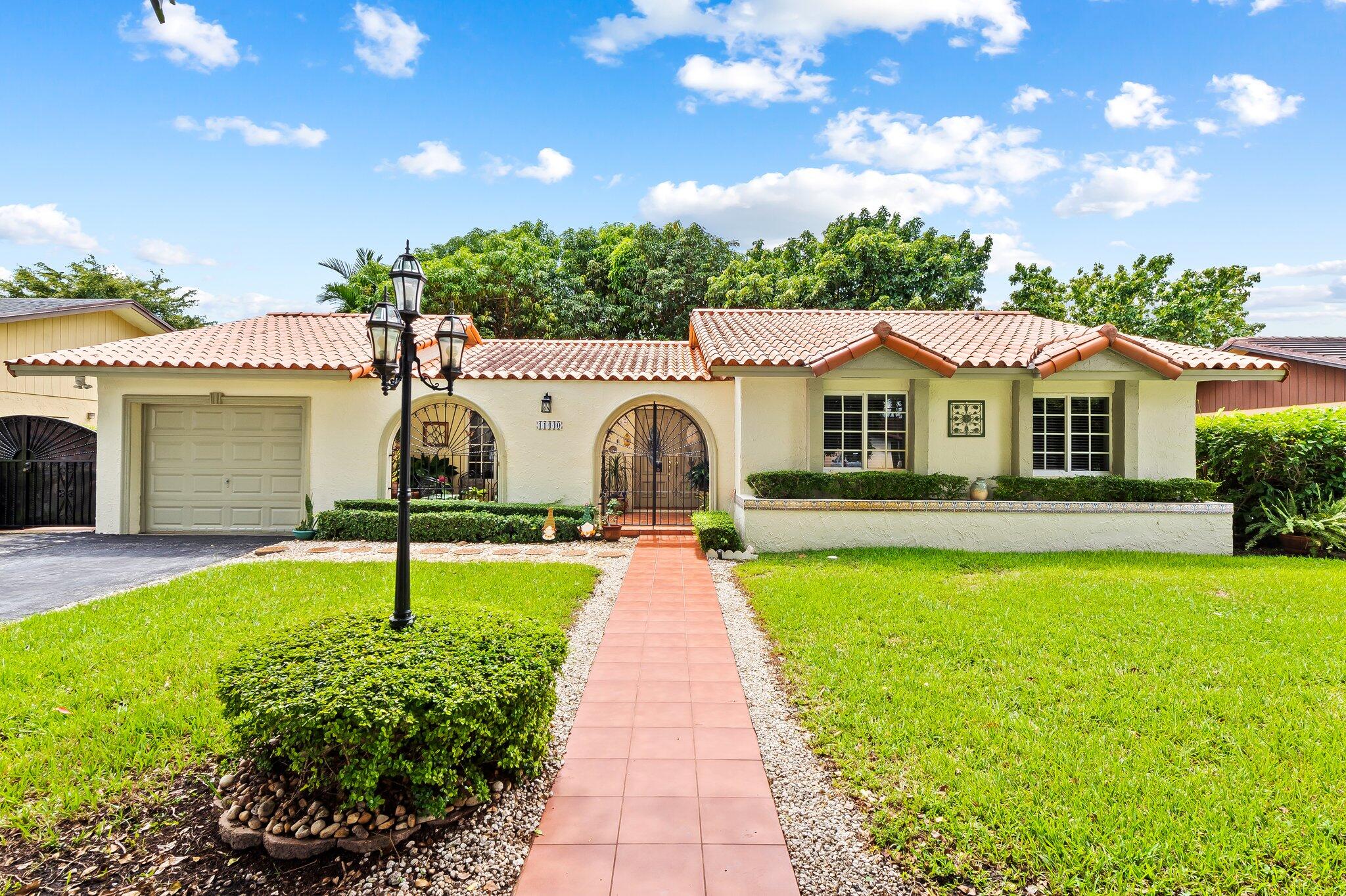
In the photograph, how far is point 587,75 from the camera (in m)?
13.1

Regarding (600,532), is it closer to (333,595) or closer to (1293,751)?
(333,595)

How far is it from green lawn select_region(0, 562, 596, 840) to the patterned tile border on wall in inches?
154

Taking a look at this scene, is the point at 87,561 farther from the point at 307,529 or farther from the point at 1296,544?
the point at 1296,544

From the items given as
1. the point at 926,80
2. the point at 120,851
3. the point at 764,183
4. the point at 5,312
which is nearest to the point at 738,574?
the point at 120,851

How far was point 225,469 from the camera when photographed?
510 inches

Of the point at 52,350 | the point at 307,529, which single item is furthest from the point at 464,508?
the point at 52,350

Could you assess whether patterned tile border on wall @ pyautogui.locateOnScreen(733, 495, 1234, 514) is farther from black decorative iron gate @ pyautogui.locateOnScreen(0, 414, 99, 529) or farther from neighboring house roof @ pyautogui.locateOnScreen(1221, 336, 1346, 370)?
black decorative iron gate @ pyautogui.locateOnScreen(0, 414, 99, 529)

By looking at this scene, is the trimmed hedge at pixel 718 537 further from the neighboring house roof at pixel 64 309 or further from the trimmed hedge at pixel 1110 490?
the neighboring house roof at pixel 64 309

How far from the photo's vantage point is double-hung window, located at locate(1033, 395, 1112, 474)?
11.9 m

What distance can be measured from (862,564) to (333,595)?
7.29m

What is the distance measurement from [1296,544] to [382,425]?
17.2 meters

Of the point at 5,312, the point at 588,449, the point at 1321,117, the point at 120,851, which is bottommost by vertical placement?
the point at 120,851

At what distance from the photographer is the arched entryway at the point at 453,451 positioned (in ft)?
44.5

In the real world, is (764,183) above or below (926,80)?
above
